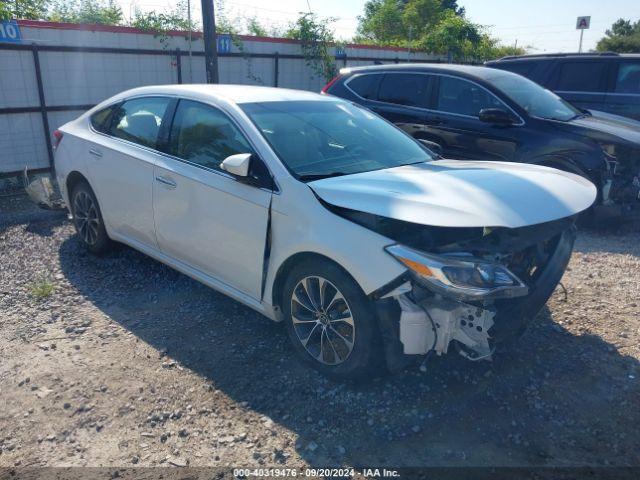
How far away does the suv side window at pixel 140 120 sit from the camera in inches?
176

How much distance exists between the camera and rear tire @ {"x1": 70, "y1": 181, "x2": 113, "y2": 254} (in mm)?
5105

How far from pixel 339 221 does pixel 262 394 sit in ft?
3.75

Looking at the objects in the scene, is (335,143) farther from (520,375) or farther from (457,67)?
(457,67)

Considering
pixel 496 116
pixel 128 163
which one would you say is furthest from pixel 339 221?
pixel 496 116

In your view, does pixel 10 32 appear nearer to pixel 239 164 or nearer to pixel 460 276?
pixel 239 164

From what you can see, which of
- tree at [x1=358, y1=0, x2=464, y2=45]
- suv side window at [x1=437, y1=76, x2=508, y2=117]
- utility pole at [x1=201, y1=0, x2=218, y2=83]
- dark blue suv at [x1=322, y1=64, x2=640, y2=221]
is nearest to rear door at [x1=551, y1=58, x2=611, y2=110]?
dark blue suv at [x1=322, y1=64, x2=640, y2=221]

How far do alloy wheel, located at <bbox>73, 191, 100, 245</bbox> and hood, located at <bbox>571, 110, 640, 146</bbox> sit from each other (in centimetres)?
540

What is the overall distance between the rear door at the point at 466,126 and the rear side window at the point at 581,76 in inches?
124

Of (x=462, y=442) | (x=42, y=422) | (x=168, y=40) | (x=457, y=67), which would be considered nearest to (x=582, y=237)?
(x=457, y=67)

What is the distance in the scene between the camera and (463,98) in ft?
22.8

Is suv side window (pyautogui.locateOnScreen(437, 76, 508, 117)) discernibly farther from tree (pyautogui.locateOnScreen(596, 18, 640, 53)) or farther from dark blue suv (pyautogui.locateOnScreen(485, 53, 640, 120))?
tree (pyautogui.locateOnScreen(596, 18, 640, 53))

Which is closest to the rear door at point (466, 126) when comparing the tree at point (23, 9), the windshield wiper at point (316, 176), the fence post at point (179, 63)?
the windshield wiper at point (316, 176)

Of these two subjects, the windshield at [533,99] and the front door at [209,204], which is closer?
the front door at [209,204]

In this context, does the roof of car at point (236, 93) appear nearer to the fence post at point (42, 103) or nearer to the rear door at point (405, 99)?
the rear door at point (405, 99)
